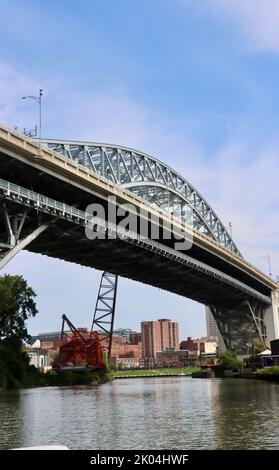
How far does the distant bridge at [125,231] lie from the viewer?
3869 cm

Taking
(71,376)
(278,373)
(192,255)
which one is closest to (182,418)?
(278,373)

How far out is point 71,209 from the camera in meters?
42.7

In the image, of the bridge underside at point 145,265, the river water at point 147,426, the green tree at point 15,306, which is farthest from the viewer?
the green tree at point 15,306

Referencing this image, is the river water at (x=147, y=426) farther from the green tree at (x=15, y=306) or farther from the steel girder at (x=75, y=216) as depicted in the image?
the green tree at (x=15, y=306)

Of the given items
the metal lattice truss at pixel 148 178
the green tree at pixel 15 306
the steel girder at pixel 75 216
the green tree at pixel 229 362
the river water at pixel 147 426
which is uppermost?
the metal lattice truss at pixel 148 178

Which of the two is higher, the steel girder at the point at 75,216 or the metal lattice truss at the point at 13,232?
the steel girder at the point at 75,216

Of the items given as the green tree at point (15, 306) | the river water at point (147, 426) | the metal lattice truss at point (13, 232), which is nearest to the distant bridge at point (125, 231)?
the metal lattice truss at point (13, 232)

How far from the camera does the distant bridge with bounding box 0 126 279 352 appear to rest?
3869 cm

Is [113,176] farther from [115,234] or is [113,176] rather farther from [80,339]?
[80,339]

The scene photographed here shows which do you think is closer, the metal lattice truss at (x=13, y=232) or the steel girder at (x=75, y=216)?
the steel girder at (x=75, y=216)

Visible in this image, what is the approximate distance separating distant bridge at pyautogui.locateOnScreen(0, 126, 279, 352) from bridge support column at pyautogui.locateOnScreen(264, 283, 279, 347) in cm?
18

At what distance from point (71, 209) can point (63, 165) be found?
408cm

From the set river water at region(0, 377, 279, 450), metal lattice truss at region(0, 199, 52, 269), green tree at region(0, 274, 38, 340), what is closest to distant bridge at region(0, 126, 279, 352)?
metal lattice truss at region(0, 199, 52, 269)

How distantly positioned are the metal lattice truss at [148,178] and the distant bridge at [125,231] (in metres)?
0.13
